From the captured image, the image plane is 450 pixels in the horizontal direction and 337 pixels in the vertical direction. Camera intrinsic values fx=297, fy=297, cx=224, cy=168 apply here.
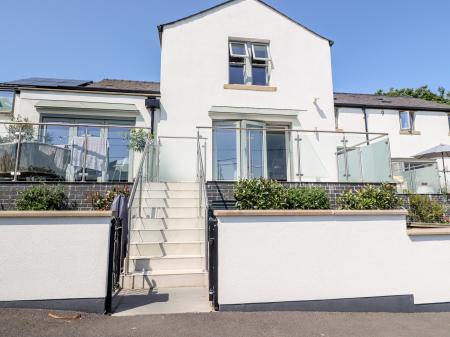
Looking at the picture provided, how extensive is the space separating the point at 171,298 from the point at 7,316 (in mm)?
2033

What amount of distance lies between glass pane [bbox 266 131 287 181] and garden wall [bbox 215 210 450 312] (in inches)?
141

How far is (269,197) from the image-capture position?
244 inches

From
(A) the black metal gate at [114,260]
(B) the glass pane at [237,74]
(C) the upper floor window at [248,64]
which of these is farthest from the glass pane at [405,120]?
(A) the black metal gate at [114,260]

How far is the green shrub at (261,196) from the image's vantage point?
6156mm

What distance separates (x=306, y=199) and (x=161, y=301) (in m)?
3.73

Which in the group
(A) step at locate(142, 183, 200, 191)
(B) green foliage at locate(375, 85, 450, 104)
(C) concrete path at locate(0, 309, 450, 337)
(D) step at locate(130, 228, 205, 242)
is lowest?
(C) concrete path at locate(0, 309, 450, 337)

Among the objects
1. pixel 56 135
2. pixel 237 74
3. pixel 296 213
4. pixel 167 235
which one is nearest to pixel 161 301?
pixel 167 235

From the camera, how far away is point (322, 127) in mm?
10844

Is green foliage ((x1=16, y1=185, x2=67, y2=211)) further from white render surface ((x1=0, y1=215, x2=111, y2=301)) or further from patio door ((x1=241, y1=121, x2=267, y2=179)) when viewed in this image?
patio door ((x1=241, y1=121, x2=267, y2=179))

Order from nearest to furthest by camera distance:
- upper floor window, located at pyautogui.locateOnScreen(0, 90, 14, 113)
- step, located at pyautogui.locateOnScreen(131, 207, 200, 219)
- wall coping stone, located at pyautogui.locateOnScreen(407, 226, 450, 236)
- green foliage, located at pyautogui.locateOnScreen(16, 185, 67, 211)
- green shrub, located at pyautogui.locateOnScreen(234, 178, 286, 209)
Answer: wall coping stone, located at pyautogui.locateOnScreen(407, 226, 450, 236) < green shrub, located at pyautogui.locateOnScreen(234, 178, 286, 209) < green foliage, located at pyautogui.locateOnScreen(16, 185, 67, 211) < step, located at pyautogui.locateOnScreen(131, 207, 200, 219) < upper floor window, located at pyautogui.locateOnScreen(0, 90, 14, 113)

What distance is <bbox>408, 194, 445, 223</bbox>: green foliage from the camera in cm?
839

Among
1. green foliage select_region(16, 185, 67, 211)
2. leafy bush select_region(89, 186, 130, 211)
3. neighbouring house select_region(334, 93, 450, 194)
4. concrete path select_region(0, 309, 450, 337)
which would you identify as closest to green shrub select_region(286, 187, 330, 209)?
concrete path select_region(0, 309, 450, 337)

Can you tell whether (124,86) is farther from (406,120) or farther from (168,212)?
(406,120)

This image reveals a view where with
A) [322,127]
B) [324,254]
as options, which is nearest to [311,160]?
[322,127]
